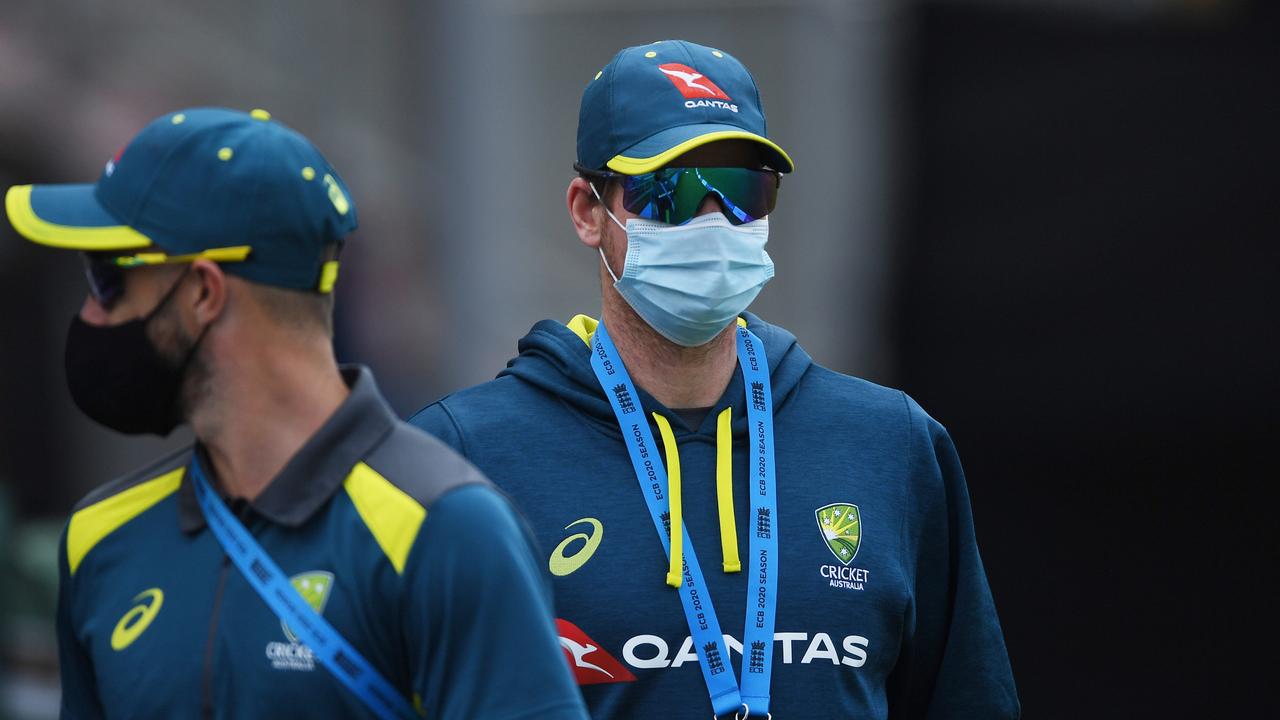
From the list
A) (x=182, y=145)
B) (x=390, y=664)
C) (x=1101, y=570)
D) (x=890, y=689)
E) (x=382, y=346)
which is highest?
(x=182, y=145)

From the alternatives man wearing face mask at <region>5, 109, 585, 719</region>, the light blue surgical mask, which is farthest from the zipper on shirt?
the light blue surgical mask

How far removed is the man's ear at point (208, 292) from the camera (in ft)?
8.19

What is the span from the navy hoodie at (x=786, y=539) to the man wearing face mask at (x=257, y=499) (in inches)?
24.6

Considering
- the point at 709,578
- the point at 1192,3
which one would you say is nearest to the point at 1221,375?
the point at 1192,3

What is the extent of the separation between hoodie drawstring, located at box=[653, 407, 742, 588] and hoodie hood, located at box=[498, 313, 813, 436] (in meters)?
0.02

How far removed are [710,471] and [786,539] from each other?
19 cm

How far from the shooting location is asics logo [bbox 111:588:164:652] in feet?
8.14

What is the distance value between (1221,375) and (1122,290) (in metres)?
0.49

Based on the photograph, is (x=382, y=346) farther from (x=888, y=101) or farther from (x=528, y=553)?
(x=528, y=553)

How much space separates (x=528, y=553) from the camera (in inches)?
96.1

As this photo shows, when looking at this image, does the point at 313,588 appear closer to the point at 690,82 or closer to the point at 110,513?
the point at 110,513

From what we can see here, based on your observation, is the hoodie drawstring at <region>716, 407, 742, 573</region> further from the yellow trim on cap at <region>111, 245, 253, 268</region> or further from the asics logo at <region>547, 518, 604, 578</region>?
the yellow trim on cap at <region>111, 245, 253, 268</region>

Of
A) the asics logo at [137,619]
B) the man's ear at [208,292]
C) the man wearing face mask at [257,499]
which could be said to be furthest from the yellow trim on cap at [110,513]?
the man's ear at [208,292]

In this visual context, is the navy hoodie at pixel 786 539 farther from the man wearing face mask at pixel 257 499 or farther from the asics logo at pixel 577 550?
the man wearing face mask at pixel 257 499
